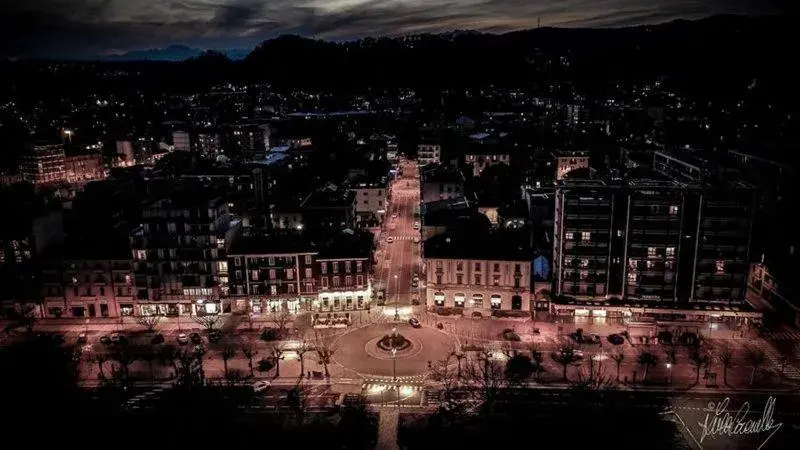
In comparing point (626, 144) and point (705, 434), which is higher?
point (626, 144)

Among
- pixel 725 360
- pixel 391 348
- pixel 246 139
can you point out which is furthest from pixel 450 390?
pixel 246 139

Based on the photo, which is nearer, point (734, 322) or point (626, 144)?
point (734, 322)

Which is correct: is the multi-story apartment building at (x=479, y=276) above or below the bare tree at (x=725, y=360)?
above

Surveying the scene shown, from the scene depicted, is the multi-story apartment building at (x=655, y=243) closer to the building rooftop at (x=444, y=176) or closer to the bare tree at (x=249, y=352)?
the bare tree at (x=249, y=352)

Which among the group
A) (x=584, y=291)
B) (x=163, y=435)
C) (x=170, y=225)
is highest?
(x=170, y=225)

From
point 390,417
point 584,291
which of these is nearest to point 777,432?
point 584,291

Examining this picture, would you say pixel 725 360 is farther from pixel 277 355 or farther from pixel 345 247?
pixel 277 355

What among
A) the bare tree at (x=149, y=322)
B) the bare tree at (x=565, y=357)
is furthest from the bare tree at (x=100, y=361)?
the bare tree at (x=565, y=357)

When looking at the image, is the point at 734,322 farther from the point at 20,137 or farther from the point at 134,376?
the point at 20,137
